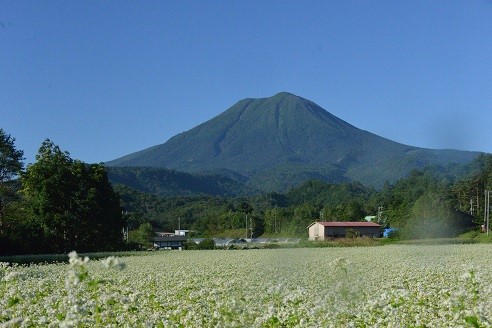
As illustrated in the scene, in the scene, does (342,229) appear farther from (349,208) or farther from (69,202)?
(69,202)

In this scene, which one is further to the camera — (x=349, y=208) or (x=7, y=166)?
(x=349, y=208)

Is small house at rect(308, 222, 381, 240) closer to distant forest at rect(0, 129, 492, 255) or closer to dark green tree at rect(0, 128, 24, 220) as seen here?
distant forest at rect(0, 129, 492, 255)

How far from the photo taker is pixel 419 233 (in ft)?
178

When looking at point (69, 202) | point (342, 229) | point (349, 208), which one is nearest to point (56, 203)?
point (69, 202)

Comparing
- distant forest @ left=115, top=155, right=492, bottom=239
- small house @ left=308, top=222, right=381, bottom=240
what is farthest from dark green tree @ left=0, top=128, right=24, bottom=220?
small house @ left=308, top=222, right=381, bottom=240

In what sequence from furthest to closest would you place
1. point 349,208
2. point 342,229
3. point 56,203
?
point 349,208 → point 342,229 → point 56,203

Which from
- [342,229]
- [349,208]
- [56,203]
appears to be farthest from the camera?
[349,208]

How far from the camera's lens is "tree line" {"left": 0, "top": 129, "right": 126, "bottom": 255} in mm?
44375

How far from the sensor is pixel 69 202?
152ft

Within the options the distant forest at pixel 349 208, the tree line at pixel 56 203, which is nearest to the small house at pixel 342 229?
the distant forest at pixel 349 208

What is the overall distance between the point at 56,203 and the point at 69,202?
0.95 metres

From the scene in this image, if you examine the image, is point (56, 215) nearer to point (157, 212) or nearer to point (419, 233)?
point (419, 233)

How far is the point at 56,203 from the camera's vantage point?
150 feet

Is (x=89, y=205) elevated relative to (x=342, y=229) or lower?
elevated
